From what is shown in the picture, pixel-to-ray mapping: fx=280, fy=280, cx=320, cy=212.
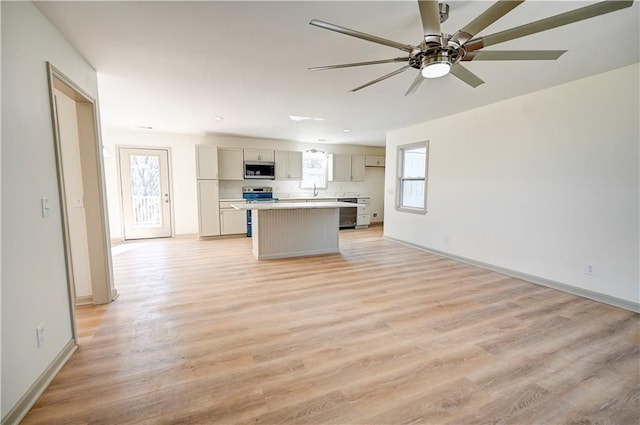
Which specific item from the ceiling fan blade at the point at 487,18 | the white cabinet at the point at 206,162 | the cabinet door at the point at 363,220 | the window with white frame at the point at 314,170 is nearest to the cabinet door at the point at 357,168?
the window with white frame at the point at 314,170

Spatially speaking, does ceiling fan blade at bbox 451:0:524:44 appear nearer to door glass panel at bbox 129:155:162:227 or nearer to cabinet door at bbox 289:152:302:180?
cabinet door at bbox 289:152:302:180

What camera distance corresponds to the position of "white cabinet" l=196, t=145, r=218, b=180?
6056 millimetres

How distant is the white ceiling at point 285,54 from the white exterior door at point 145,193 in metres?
1.74

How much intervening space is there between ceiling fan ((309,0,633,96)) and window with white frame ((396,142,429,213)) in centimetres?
336

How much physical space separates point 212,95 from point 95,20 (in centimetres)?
160

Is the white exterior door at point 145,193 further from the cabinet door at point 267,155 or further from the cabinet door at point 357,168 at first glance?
the cabinet door at point 357,168

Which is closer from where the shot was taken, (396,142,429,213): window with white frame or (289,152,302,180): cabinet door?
(396,142,429,213): window with white frame

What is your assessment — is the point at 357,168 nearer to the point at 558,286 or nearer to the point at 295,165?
the point at 295,165

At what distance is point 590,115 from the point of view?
301 cm

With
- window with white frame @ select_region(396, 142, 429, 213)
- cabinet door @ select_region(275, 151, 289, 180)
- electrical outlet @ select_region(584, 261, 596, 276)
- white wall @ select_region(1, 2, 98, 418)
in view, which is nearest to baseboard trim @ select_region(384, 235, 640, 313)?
electrical outlet @ select_region(584, 261, 596, 276)

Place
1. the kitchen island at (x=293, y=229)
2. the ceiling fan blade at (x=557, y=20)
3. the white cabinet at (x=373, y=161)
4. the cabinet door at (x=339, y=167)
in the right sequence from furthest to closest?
1. the white cabinet at (x=373, y=161)
2. the cabinet door at (x=339, y=167)
3. the kitchen island at (x=293, y=229)
4. the ceiling fan blade at (x=557, y=20)

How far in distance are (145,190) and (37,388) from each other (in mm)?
5206

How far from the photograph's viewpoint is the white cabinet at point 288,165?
6926 millimetres

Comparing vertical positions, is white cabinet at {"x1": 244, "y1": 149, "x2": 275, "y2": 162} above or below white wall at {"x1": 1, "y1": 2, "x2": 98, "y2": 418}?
above
